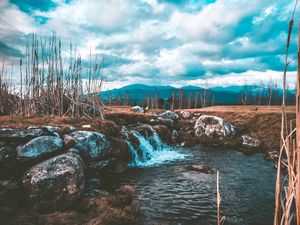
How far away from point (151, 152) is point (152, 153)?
0.42ft

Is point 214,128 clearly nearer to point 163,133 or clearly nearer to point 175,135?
point 175,135

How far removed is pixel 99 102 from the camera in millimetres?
19031

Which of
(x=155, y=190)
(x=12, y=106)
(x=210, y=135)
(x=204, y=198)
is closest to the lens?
(x=204, y=198)

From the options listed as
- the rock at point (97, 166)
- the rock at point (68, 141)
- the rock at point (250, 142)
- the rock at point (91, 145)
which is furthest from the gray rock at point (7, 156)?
the rock at point (250, 142)

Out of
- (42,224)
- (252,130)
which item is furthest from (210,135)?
(42,224)

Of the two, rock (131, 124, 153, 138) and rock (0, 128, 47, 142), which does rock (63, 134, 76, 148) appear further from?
rock (131, 124, 153, 138)

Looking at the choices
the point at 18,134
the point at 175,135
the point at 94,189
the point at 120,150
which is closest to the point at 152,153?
the point at 120,150

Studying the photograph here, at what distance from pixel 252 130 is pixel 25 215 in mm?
27070

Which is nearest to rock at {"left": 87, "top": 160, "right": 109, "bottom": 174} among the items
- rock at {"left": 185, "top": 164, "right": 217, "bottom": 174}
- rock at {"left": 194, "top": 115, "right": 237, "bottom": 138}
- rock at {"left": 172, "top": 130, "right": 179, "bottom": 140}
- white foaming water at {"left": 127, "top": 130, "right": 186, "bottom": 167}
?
white foaming water at {"left": 127, "top": 130, "right": 186, "bottom": 167}

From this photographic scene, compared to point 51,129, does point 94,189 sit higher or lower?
lower

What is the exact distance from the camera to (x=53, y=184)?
8.52 meters

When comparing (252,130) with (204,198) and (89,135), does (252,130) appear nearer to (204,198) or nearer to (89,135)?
(204,198)

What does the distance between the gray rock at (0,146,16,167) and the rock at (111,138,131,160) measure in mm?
5939

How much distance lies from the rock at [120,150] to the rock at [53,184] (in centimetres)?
531
